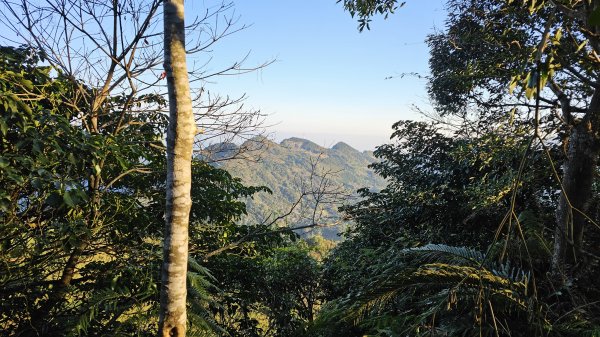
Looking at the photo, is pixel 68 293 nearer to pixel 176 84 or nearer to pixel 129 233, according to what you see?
pixel 129 233

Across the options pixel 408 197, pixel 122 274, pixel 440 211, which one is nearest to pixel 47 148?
pixel 122 274

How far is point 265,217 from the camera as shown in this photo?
442 centimetres

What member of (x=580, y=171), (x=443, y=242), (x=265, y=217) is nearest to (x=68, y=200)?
(x=265, y=217)

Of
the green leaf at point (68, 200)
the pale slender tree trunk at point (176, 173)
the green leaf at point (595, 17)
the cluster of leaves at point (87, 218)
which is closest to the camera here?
the green leaf at point (595, 17)

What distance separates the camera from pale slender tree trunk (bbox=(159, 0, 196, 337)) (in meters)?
1.95

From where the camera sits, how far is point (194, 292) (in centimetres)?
252

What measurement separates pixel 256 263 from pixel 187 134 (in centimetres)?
432

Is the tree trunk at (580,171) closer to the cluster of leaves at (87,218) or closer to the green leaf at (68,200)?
the cluster of leaves at (87,218)

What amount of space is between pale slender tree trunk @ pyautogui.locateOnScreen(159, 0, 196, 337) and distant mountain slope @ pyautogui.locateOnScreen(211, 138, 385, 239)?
6.13 ft

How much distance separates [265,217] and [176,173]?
97.6 inches

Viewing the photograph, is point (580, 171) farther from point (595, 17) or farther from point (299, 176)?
point (299, 176)

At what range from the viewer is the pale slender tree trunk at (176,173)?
195cm

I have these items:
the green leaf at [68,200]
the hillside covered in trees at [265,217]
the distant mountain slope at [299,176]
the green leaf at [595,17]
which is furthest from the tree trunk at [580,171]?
the green leaf at [68,200]

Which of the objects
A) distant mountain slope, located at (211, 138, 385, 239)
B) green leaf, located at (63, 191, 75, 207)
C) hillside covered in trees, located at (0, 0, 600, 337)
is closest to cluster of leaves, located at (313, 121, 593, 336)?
hillside covered in trees, located at (0, 0, 600, 337)
